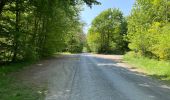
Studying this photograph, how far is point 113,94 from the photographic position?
1245 centimetres

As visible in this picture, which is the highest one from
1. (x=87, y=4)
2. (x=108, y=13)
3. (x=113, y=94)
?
(x=108, y=13)

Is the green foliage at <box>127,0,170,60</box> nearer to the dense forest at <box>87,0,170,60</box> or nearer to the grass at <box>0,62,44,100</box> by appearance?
the dense forest at <box>87,0,170,60</box>

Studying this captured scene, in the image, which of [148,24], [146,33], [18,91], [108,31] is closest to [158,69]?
[18,91]

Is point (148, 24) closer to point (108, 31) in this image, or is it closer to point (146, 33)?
point (146, 33)

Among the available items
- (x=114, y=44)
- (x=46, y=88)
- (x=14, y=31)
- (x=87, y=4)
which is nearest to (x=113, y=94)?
(x=46, y=88)

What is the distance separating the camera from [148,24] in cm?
4394

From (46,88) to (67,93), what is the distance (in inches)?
64.1

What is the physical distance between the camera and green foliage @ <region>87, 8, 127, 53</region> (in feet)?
305

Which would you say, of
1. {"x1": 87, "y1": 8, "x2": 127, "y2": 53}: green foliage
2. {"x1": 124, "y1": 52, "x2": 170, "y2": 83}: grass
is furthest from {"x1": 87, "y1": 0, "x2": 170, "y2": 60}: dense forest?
{"x1": 124, "y1": 52, "x2": 170, "y2": 83}: grass

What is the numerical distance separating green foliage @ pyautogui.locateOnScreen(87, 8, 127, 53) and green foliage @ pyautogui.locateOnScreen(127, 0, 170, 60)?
45058 millimetres

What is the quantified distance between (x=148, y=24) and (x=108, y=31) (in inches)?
2042

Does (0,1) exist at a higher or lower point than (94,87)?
higher

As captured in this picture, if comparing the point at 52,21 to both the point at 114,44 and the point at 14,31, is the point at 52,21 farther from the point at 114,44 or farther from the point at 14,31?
the point at 114,44

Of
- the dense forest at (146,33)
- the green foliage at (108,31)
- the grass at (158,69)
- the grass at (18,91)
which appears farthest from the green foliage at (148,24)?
the green foliage at (108,31)
